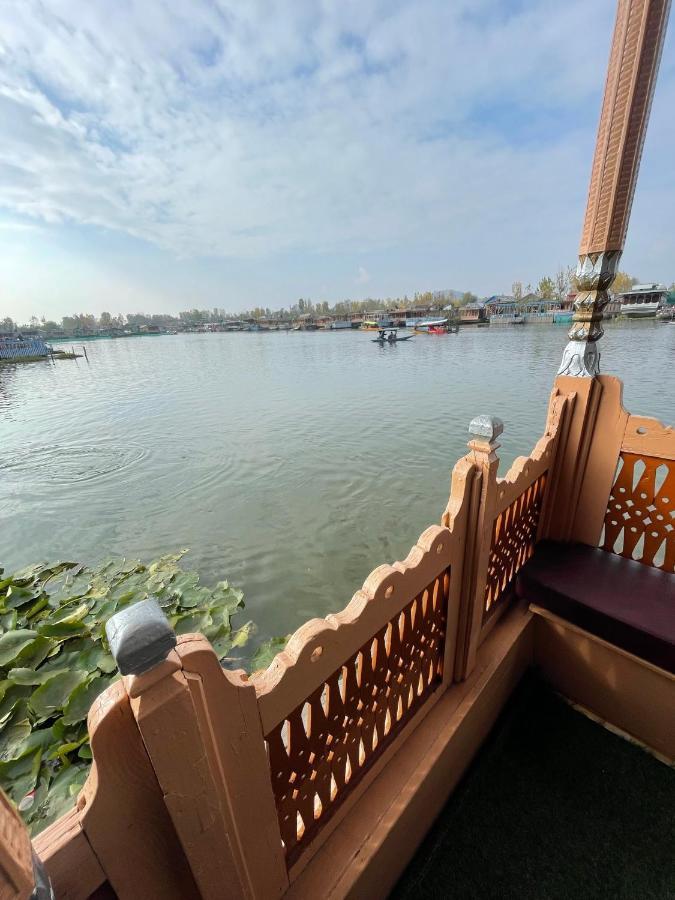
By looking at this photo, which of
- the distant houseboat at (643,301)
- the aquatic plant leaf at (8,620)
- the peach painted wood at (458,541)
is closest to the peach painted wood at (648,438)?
the peach painted wood at (458,541)

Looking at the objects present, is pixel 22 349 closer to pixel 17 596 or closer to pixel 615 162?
pixel 17 596

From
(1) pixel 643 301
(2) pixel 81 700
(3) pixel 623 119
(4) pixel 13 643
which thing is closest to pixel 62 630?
(4) pixel 13 643

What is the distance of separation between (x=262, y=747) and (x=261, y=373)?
970 inches

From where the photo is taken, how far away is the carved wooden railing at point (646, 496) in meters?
2.25

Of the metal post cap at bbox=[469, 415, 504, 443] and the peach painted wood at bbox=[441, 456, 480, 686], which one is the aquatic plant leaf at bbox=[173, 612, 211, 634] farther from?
the metal post cap at bbox=[469, 415, 504, 443]

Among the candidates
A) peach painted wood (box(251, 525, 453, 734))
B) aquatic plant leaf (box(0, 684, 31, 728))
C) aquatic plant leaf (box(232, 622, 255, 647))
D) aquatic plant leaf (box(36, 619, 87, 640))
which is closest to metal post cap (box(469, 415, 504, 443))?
peach painted wood (box(251, 525, 453, 734))

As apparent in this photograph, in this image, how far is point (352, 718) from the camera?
4.59ft

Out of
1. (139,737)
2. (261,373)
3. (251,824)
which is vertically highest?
(139,737)

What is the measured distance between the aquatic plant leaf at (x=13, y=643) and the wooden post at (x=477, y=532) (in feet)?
10.9

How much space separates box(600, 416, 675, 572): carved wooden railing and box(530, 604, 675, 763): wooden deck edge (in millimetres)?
629

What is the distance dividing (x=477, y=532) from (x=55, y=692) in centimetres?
306

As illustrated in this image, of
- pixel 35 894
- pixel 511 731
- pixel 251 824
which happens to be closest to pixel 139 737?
pixel 35 894

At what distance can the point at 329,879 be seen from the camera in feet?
4.33

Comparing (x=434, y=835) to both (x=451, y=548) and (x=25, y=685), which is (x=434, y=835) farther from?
(x=25, y=685)
